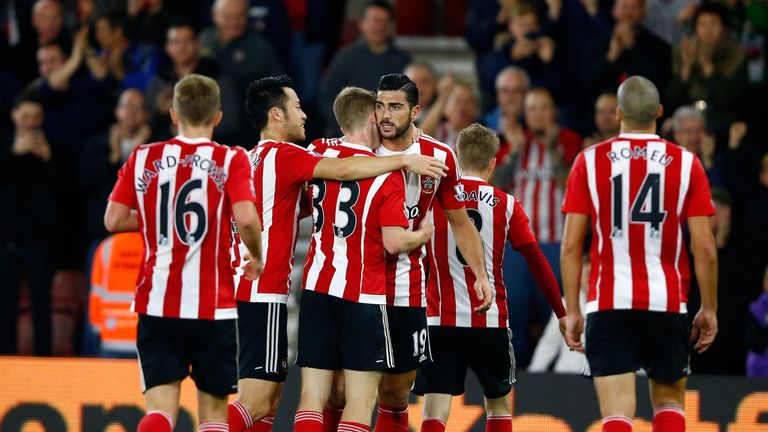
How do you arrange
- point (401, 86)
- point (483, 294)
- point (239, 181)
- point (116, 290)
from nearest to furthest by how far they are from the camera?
1. point (239, 181)
2. point (401, 86)
3. point (483, 294)
4. point (116, 290)

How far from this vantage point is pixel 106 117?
13.2 metres

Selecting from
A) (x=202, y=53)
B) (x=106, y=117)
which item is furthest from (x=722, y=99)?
(x=106, y=117)

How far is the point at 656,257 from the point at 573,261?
1.46 feet

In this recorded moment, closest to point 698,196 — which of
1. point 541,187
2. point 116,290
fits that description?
point 541,187

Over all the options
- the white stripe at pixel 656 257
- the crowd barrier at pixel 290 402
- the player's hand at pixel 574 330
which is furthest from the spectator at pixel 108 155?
the white stripe at pixel 656 257

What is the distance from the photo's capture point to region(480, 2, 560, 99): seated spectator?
41.2ft

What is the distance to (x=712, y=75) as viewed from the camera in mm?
11930

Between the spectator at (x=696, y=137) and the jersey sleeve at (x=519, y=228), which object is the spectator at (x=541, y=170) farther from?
the jersey sleeve at (x=519, y=228)

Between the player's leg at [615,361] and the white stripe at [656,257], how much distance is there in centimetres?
14

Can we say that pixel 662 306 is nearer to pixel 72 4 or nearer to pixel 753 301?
pixel 753 301

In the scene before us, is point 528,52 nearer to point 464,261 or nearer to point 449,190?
point 464,261

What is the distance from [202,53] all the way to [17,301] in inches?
115

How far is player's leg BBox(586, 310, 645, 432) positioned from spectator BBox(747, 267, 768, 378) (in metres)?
3.52

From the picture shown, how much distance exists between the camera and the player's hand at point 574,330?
290 inches
